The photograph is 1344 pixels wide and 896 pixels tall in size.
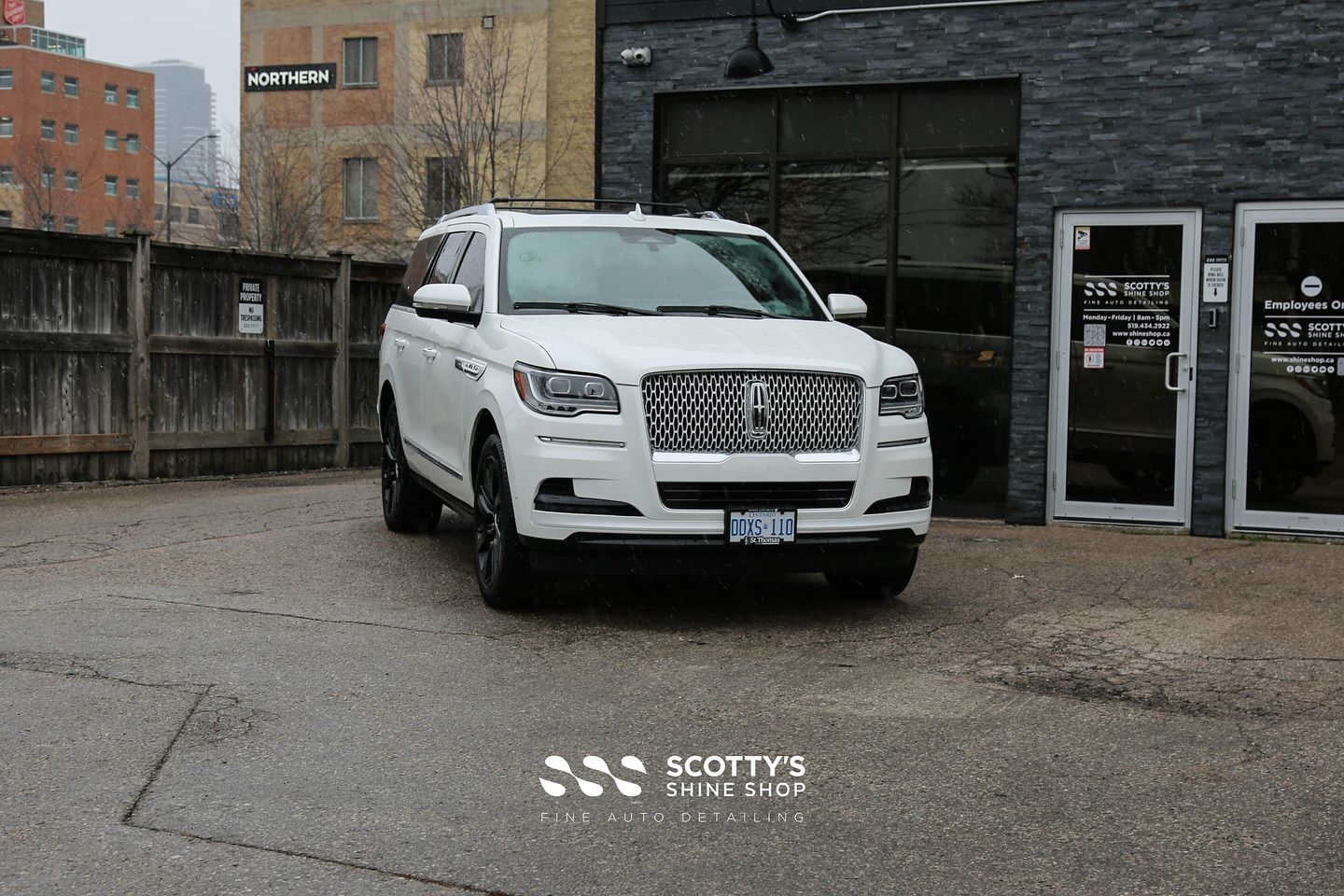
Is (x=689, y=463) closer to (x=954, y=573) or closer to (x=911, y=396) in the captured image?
(x=911, y=396)

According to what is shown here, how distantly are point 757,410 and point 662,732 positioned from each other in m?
2.30

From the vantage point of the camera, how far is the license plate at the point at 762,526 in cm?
749

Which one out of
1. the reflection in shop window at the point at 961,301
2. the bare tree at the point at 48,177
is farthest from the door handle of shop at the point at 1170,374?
the bare tree at the point at 48,177

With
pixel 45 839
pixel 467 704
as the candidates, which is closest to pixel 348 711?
pixel 467 704

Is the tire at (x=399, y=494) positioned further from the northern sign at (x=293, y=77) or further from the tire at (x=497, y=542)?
the northern sign at (x=293, y=77)

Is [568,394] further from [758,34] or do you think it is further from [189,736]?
[758,34]

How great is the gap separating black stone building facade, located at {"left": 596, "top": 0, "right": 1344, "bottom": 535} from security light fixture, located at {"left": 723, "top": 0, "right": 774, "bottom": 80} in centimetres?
15

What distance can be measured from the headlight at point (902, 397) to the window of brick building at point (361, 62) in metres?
40.5

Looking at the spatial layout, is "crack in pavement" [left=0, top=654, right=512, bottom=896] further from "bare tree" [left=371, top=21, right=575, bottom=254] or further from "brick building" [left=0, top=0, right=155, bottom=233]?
"brick building" [left=0, top=0, right=155, bottom=233]

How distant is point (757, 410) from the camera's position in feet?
24.9

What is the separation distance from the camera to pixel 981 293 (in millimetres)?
12508

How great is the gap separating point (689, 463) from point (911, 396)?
1.36m

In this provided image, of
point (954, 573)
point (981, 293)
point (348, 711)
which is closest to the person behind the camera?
point (348, 711)

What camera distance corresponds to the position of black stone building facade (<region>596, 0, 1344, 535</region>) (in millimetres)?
11578
